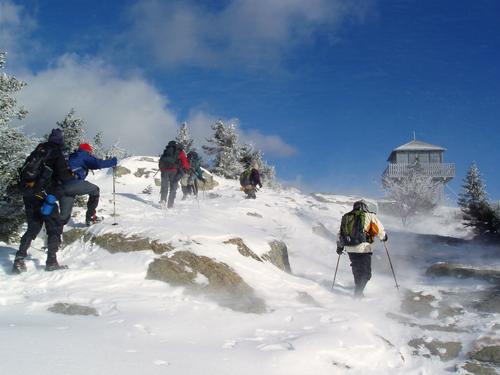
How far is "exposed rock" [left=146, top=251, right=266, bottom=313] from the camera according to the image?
7430 millimetres

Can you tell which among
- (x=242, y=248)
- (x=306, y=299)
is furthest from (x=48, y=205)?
(x=306, y=299)

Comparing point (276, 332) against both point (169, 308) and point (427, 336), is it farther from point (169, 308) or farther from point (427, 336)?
point (427, 336)

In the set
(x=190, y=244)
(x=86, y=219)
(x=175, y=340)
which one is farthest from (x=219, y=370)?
(x=86, y=219)

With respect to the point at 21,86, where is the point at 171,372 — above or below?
below

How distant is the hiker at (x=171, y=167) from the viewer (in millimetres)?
13789

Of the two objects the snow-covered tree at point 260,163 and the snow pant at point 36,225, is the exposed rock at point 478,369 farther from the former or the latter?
the snow-covered tree at point 260,163

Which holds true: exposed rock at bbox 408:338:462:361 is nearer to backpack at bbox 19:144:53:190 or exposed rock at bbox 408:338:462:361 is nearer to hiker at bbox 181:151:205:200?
backpack at bbox 19:144:53:190

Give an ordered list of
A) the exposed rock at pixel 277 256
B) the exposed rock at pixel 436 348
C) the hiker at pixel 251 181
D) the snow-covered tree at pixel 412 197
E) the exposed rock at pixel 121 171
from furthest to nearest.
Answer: the snow-covered tree at pixel 412 197
the exposed rock at pixel 121 171
the hiker at pixel 251 181
the exposed rock at pixel 277 256
the exposed rock at pixel 436 348

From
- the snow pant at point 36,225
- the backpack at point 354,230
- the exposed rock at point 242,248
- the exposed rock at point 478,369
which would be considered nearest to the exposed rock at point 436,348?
the exposed rock at point 478,369

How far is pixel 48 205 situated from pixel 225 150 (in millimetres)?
36272

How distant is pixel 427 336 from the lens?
21.3 feet

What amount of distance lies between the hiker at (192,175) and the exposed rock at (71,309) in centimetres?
1152

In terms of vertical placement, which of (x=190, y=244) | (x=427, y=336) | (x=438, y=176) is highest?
(x=438, y=176)

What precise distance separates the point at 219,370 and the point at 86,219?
6961 mm
